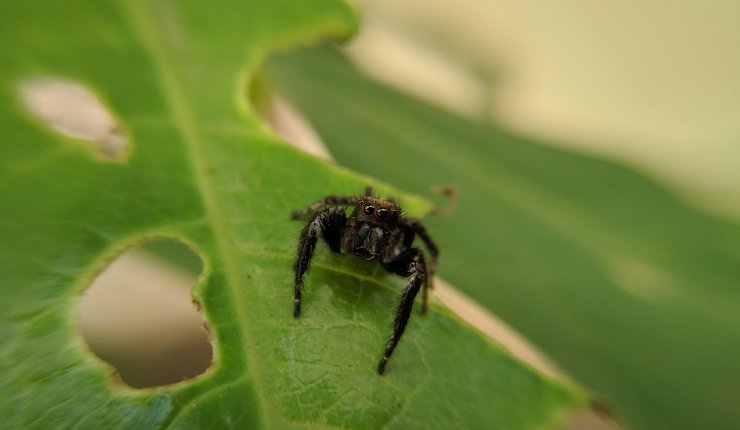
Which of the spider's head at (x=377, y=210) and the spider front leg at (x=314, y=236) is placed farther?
the spider's head at (x=377, y=210)

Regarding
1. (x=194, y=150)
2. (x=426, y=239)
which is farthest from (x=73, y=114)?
(x=426, y=239)

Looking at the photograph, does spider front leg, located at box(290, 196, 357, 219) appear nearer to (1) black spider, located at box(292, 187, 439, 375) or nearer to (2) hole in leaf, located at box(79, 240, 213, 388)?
(1) black spider, located at box(292, 187, 439, 375)

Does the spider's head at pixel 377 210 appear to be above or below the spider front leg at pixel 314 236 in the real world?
above

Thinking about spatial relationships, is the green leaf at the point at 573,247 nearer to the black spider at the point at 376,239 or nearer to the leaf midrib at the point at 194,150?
the black spider at the point at 376,239

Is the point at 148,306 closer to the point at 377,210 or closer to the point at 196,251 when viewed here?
the point at 377,210

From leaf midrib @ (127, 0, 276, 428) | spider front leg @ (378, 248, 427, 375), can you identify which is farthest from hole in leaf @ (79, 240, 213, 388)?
spider front leg @ (378, 248, 427, 375)

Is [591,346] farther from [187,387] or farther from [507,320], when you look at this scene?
[187,387]

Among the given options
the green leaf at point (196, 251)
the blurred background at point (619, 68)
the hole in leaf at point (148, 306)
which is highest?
the blurred background at point (619, 68)

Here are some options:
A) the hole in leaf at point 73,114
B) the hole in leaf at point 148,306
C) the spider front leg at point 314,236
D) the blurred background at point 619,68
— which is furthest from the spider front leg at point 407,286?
the blurred background at point 619,68
